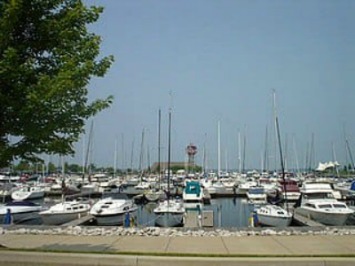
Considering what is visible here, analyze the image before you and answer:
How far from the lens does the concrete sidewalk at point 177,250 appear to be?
9930 mm

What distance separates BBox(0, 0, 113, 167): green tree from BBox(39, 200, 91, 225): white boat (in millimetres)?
19357

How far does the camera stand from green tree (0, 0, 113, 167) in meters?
11.0

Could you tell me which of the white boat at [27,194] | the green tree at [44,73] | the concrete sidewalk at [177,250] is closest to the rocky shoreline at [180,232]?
the concrete sidewalk at [177,250]

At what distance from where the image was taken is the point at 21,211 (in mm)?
32281

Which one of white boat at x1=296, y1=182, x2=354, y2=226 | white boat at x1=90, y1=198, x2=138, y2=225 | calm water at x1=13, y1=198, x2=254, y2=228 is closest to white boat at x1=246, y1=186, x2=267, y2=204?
calm water at x1=13, y1=198, x2=254, y2=228

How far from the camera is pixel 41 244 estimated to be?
15500 mm

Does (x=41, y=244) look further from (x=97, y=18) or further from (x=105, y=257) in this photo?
(x=97, y=18)

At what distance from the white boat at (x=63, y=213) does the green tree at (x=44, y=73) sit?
19.4 m

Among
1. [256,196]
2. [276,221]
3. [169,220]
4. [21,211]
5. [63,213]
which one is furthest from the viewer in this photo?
[256,196]

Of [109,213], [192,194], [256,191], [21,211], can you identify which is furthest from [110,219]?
[256,191]

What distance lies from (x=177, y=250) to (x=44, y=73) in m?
7.09

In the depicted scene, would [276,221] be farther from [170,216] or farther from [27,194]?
[27,194]

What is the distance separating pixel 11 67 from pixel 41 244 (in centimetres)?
752

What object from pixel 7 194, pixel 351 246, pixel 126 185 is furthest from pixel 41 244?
pixel 126 185
